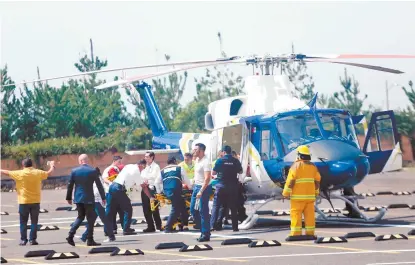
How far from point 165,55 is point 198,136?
205 ft

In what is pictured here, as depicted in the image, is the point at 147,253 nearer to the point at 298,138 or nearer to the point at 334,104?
the point at 298,138

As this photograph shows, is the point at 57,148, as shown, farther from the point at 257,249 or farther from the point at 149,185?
the point at 257,249

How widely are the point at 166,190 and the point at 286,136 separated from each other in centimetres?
264

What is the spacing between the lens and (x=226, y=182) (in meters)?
20.8

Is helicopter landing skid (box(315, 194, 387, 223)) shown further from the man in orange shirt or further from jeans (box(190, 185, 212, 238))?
the man in orange shirt

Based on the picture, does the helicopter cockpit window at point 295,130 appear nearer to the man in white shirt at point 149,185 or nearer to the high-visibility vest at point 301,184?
the high-visibility vest at point 301,184

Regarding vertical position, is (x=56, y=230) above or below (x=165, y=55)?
below

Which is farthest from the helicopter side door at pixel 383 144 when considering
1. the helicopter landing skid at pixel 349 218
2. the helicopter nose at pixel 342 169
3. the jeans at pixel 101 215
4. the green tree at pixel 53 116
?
the green tree at pixel 53 116

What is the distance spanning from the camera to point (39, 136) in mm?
62344

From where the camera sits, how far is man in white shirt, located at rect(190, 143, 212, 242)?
63.1 feet

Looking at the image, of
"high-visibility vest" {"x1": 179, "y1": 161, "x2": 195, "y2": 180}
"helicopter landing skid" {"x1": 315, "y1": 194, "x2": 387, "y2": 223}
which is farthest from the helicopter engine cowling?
"high-visibility vest" {"x1": 179, "y1": 161, "x2": 195, "y2": 180}

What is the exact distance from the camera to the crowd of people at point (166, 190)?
18.8 metres

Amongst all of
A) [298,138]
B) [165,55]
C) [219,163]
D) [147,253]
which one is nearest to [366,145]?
[298,138]

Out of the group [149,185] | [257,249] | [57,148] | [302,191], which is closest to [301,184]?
[302,191]
